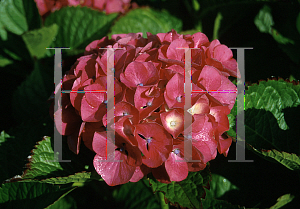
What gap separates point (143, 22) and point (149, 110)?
0.80 metres

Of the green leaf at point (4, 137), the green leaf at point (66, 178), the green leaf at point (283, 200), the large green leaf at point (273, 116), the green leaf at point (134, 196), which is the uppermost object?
the large green leaf at point (273, 116)

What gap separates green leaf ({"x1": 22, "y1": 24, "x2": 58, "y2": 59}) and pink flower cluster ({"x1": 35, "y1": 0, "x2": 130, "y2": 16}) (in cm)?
22

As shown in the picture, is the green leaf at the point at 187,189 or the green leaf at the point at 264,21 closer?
the green leaf at the point at 187,189

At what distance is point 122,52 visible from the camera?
0.74 meters

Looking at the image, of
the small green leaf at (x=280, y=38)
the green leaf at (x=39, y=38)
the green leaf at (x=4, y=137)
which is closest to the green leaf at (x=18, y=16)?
the green leaf at (x=39, y=38)

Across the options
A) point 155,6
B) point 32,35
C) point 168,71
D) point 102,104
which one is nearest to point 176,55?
point 168,71

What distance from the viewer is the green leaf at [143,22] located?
1286mm

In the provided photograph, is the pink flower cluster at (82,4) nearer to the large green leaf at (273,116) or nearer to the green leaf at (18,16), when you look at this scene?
the green leaf at (18,16)

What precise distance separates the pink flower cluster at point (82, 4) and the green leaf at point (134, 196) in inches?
34.0

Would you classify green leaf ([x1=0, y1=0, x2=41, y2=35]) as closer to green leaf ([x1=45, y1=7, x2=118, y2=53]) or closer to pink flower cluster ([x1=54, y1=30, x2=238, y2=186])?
green leaf ([x1=45, y1=7, x2=118, y2=53])

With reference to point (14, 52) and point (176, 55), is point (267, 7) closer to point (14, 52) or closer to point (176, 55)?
point (176, 55)

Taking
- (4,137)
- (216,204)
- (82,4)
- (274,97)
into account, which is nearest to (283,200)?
(216,204)

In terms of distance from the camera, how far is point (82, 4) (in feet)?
4.35

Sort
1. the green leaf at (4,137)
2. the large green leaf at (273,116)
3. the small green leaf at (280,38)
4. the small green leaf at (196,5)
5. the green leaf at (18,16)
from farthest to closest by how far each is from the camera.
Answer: the small green leaf at (196,5)
the green leaf at (18,16)
the small green leaf at (280,38)
the green leaf at (4,137)
the large green leaf at (273,116)
